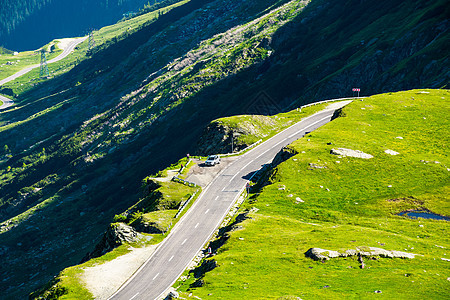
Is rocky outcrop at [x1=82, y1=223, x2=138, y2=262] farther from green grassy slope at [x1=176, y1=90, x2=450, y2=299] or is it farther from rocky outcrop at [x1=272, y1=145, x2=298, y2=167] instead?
rocky outcrop at [x1=272, y1=145, x2=298, y2=167]

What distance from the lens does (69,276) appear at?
56.3 meters

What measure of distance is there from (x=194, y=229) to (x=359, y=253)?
1241 inches

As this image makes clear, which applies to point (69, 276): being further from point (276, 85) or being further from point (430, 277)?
point (276, 85)

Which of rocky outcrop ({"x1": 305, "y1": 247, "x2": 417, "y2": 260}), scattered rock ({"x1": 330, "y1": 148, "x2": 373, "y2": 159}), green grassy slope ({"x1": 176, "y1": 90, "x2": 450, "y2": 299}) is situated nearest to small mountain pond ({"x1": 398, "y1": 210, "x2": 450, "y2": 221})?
green grassy slope ({"x1": 176, "y1": 90, "x2": 450, "y2": 299})

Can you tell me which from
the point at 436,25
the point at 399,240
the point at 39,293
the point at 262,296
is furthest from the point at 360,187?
the point at 436,25

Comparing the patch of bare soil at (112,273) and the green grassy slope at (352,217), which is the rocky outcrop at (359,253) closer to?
the green grassy slope at (352,217)

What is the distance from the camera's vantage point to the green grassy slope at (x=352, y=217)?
37875 millimetres

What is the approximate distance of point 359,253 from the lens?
4238cm

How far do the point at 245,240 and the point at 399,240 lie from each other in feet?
64.2

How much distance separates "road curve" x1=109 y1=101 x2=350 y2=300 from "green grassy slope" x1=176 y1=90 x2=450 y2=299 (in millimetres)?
6443

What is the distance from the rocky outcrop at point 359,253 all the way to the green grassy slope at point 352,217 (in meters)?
0.78

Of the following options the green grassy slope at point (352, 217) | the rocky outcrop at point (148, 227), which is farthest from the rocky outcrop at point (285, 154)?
the rocky outcrop at point (148, 227)

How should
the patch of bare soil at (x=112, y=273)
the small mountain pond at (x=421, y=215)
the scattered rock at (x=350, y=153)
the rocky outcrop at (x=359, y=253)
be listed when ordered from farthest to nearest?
the scattered rock at (x=350, y=153), the patch of bare soil at (x=112, y=273), the small mountain pond at (x=421, y=215), the rocky outcrop at (x=359, y=253)

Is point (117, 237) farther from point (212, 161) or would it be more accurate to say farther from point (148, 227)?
point (212, 161)
